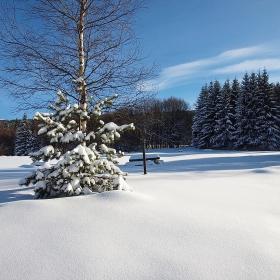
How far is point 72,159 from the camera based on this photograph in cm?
329

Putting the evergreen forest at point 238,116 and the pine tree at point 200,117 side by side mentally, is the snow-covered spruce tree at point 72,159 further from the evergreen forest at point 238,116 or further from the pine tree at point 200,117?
the pine tree at point 200,117

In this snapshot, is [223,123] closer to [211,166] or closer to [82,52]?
[211,166]

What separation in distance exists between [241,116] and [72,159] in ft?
92.6

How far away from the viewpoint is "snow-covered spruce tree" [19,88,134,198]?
10.8ft

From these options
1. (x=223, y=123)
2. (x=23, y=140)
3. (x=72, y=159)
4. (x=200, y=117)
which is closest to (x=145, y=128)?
(x=72, y=159)

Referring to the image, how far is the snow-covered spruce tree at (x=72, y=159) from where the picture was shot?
3.29m

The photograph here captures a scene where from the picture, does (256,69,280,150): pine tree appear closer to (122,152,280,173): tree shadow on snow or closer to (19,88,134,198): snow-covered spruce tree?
(122,152,280,173): tree shadow on snow

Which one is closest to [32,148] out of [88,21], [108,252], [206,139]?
[206,139]

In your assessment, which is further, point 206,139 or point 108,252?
point 206,139

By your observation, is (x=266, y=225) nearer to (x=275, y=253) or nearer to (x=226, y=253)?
(x=275, y=253)

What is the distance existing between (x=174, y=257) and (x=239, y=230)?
2.98ft

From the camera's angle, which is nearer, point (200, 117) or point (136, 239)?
point (136, 239)

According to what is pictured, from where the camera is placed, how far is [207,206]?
3062 mm

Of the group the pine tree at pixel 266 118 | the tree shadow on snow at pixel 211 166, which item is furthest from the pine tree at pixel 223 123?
the tree shadow on snow at pixel 211 166
